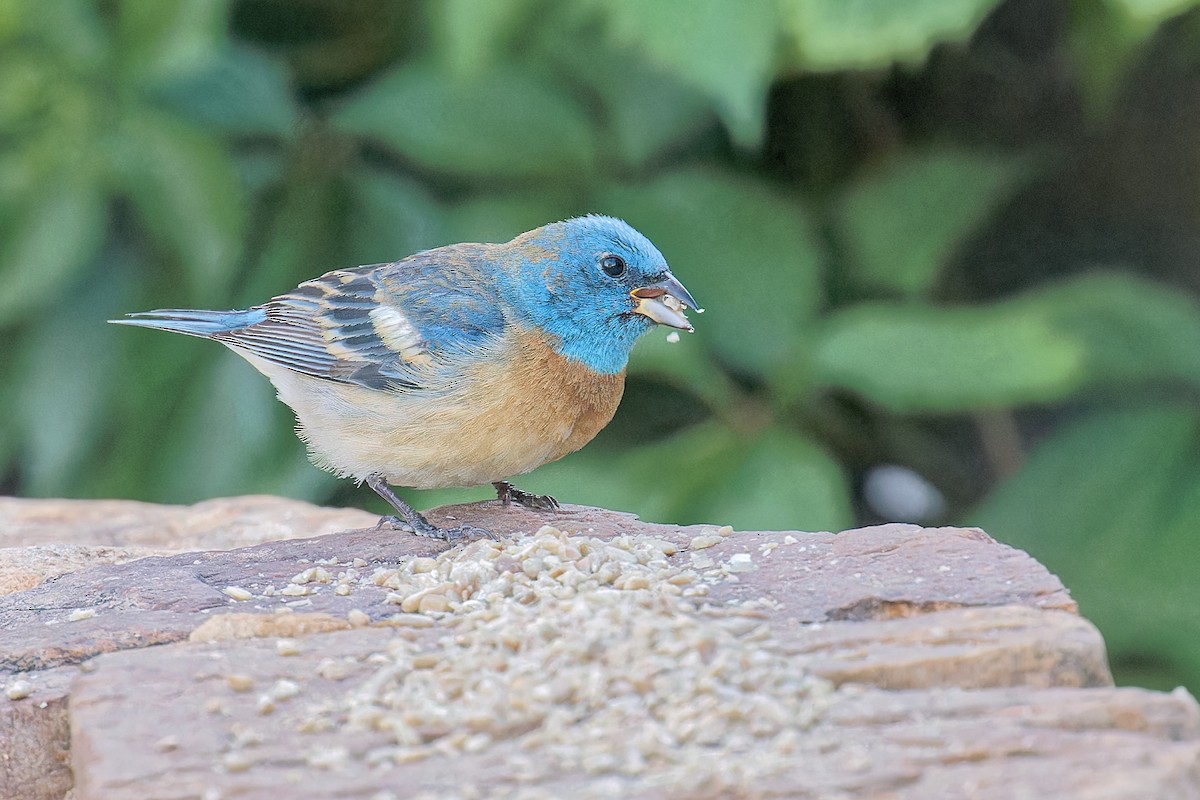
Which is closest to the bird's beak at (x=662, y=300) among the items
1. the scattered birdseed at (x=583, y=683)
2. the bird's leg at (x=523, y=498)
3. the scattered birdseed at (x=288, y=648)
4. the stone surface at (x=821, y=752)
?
the bird's leg at (x=523, y=498)

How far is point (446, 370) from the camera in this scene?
13.1ft

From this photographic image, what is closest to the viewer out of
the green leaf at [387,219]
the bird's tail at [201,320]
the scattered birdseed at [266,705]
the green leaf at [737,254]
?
the scattered birdseed at [266,705]

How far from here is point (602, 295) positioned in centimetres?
406

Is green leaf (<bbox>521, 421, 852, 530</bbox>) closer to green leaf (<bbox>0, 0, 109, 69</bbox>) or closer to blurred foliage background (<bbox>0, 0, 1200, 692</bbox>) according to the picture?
blurred foliage background (<bbox>0, 0, 1200, 692</bbox>)

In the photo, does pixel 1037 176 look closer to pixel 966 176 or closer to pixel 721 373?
pixel 966 176

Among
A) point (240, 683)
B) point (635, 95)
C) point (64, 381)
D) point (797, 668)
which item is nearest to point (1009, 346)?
point (635, 95)

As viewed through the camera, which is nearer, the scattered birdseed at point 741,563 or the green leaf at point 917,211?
the scattered birdseed at point 741,563

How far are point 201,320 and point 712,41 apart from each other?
1.73 meters

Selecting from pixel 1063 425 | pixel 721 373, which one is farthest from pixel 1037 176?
pixel 721 373

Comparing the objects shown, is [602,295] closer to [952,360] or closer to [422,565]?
[422,565]

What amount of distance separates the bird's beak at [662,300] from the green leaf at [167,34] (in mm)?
1816

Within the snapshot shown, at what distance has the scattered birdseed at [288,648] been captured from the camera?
9.67 feet

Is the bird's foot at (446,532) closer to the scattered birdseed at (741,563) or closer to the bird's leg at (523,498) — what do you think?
the bird's leg at (523,498)

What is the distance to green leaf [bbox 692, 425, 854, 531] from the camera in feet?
15.1
